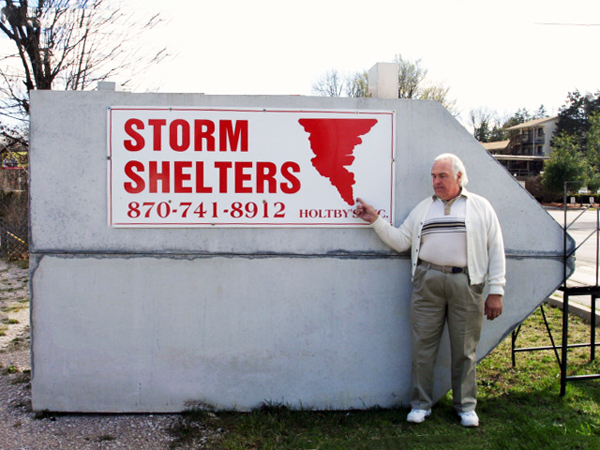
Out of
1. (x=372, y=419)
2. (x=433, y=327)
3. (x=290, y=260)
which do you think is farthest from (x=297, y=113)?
(x=372, y=419)

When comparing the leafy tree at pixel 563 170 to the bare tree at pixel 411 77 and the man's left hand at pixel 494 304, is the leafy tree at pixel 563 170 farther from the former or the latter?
the man's left hand at pixel 494 304

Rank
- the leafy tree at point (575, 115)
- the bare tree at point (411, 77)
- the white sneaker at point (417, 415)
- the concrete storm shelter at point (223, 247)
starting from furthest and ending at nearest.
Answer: the leafy tree at point (575, 115) → the bare tree at point (411, 77) → the concrete storm shelter at point (223, 247) → the white sneaker at point (417, 415)

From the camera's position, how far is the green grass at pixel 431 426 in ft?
11.2

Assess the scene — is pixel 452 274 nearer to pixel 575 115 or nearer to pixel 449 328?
pixel 449 328

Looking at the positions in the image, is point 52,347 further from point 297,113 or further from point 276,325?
point 297,113

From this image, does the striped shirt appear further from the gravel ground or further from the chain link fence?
the chain link fence

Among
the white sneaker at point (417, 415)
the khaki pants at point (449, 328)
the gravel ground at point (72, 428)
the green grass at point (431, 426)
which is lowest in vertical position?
the gravel ground at point (72, 428)

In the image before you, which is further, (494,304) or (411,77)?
(411,77)

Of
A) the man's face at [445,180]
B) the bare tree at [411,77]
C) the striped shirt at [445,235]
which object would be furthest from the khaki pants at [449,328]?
the bare tree at [411,77]

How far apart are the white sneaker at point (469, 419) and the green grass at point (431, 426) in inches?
1.7

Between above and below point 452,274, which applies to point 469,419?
below

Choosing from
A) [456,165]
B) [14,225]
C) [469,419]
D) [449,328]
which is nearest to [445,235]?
[456,165]

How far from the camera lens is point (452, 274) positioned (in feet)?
11.8

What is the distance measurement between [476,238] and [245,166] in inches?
71.0
